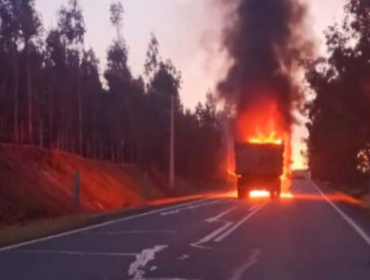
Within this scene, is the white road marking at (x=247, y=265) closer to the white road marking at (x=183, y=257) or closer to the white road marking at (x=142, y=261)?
the white road marking at (x=183, y=257)

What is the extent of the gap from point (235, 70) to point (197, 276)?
5182 centimetres

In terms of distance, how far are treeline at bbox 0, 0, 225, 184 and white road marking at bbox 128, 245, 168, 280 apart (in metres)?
44.7

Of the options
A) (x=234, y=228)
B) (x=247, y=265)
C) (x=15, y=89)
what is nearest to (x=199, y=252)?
(x=247, y=265)

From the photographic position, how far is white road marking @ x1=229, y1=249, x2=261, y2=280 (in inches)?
740

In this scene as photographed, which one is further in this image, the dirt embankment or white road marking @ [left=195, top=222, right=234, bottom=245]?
the dirt embankment

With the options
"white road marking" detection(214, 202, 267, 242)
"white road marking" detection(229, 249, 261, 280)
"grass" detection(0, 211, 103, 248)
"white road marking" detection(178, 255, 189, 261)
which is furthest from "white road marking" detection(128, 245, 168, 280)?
"grass" detection(0, 211, 103, 248)

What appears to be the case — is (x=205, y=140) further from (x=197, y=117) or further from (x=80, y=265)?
(x=80, y=265)

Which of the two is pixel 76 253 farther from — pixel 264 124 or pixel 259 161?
pixel 264 124

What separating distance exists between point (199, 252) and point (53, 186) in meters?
31.2

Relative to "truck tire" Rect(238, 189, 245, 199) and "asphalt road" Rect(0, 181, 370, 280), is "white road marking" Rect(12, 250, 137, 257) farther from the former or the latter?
"truck tire" Rect(238, 189, 245, 199)

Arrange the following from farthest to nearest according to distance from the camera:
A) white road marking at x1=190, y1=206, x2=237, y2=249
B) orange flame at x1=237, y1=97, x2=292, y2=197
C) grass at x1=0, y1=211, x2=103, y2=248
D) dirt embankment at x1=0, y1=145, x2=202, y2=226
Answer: orange flame at x1=237, y1=97, x2=292, y2=197 < dirt embankment at x1=0, y1=145, x2=202, y2=226 < grass at x1=0, y1=211, x2=103, y2=248 < white road marking at x1=190, y1=206, x2=237, y2=249

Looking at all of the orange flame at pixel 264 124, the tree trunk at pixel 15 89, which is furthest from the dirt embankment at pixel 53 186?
the orange flame at pixel 264 124

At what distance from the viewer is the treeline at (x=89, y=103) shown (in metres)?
77.9

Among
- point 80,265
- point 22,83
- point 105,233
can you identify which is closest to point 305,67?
point 22,83
